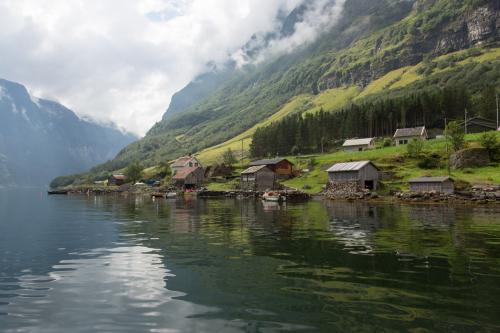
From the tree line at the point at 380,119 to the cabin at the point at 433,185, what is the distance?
8209 centimetres

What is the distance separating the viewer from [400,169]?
392ft

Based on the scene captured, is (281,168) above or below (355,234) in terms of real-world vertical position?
above

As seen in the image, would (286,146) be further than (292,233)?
Yes

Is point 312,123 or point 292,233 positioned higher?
point 312,123

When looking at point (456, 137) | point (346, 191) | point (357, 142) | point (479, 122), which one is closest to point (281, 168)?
point (357, 142)

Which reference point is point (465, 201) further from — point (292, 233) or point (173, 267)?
point (173, 267)

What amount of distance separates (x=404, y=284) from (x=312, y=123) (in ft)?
574

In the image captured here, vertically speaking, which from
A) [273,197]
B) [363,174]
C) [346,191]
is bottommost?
[273,197]

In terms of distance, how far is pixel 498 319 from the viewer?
50.9 ft

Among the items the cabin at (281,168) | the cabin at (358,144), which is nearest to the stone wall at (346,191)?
the cabin at (281,168)

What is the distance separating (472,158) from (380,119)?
80.0m

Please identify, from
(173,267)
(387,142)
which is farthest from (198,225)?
(387,142)

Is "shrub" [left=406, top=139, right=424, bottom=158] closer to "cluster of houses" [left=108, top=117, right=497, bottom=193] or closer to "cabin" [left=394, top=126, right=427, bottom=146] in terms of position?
"cluster of houses" [left=108, top=117, right=497, bottom=193]

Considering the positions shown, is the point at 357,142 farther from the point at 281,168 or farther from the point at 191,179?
the point at 191,179
